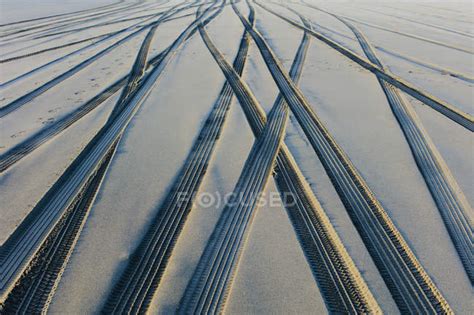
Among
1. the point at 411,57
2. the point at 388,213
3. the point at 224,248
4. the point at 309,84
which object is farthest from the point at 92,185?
the point at 411,57

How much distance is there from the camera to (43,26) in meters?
11.4

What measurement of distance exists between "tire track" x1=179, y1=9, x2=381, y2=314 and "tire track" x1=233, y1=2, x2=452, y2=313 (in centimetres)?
26

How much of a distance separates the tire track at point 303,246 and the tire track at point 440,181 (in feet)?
3.38

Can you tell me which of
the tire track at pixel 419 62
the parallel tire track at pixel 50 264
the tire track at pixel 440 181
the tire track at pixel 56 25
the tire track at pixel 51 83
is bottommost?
the parallel tire track at pixel 50 264

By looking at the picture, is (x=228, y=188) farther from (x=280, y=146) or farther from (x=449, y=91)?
(x=449, y=91)

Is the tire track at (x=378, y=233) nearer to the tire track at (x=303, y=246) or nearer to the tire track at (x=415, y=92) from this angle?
the tire track at (x=303, y=246)

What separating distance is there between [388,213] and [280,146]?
158cm

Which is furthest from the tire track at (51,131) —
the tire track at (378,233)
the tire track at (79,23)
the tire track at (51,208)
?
the tire track at (79,23)

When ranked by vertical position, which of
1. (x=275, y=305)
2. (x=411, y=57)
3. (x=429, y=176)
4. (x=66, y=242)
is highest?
(x=411, y=57)

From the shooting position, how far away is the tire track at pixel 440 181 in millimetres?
2895

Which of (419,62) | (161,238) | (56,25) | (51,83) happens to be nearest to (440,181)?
(161,238)

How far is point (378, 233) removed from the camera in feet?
9.68

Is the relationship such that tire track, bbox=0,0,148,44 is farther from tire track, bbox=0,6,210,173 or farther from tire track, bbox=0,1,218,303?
tire track, bbox=0,1,218,303

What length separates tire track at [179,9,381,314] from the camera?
2.43 m
